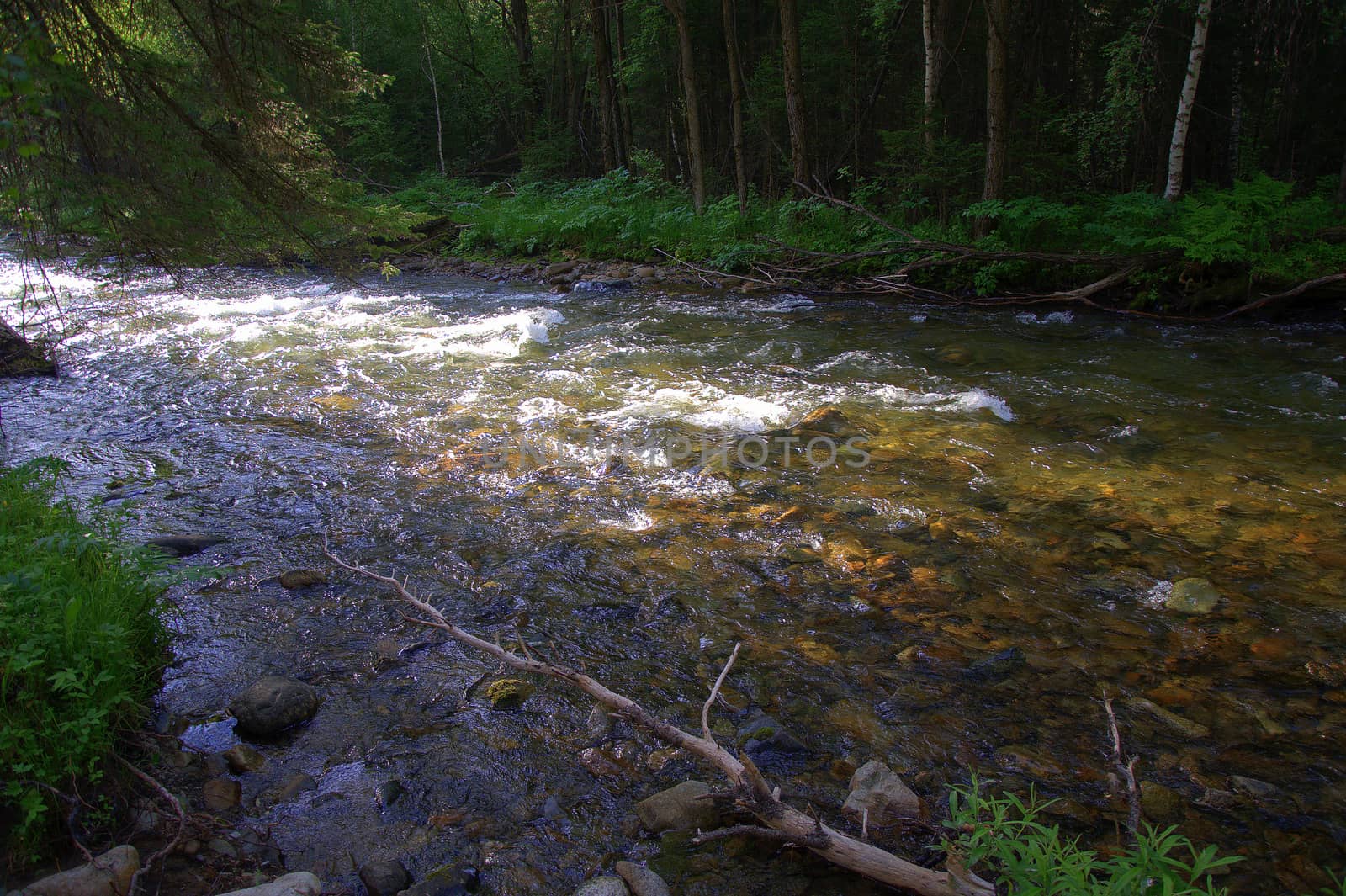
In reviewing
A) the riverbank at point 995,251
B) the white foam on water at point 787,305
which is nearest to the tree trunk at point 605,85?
the riverbank at point 995,251

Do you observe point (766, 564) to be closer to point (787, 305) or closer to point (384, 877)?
point (384, 877)

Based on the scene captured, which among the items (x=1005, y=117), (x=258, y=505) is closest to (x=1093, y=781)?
(x=258, y=505)

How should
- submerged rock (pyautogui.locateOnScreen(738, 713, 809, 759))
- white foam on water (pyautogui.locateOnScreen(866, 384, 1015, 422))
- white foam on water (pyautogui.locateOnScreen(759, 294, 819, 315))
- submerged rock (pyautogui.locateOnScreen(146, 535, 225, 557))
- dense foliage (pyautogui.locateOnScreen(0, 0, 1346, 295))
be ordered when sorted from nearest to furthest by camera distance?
submerged rock (pyautogui.locateOnScreen(738, 713, 809, 759))
submerged rock (pyautogui.locateOnScreen(146, 535, 225, 557))
dense foliage (pyautogui.locateOnScreen(0, 0, 1346, 295))
white foam on water (pyautogui.locateOnScreen(866, 384, 1015, 422))
white foam on water (pyautogui.locateOnScreen(759, 294, 819, 315))

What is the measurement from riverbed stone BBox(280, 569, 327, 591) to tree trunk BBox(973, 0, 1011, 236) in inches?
500

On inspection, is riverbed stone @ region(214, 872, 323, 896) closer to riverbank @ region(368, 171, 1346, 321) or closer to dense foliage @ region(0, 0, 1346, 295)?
dense foliage @ region(0, 0, 1346, 295)

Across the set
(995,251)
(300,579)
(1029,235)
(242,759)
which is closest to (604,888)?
(242,759)

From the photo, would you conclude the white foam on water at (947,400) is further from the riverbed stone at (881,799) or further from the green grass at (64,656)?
the green grass at (64,656)

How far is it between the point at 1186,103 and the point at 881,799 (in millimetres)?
14873

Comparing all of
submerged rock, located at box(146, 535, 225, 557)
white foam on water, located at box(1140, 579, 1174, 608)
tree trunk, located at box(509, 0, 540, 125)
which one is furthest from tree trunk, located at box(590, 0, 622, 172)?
white foam on water, located at box(1140, 579, 1174, 608)

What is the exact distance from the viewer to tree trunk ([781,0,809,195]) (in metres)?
15.3

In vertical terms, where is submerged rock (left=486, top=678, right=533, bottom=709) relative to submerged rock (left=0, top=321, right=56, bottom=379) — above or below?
below

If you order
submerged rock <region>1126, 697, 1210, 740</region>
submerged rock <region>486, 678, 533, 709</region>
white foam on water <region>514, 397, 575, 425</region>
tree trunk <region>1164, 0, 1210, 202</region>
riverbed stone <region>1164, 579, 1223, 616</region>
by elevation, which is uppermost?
tree trunk <region>1164, 0, 1210, 202</region>

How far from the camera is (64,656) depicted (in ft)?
9.45

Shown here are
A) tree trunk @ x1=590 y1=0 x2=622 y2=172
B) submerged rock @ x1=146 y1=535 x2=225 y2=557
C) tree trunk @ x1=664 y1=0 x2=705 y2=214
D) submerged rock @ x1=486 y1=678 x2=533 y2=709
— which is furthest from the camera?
tree trunk @ x1=590 y1=0 x2=622 y2=172
